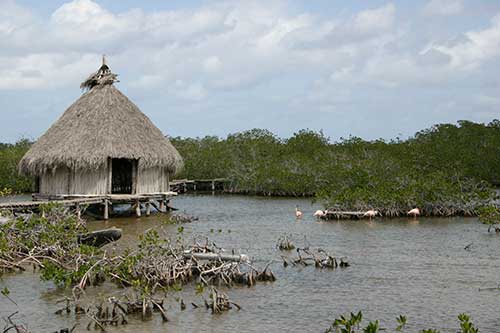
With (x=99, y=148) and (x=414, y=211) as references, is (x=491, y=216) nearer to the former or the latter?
(x=414, y=211)

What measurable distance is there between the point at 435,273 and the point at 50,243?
758cm

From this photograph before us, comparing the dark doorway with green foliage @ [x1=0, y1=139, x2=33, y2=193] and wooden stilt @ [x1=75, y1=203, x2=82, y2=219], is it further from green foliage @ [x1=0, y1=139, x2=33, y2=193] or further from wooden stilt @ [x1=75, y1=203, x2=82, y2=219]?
green foliage @ [x1=0, y1=139, x2=33, y2=193]

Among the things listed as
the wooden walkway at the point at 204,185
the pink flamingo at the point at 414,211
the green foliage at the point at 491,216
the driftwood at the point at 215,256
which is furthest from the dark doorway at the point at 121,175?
the driftwood at the point at 215,256

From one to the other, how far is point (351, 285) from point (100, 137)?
1303 cm

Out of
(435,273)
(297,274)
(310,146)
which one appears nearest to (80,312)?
(297,274)

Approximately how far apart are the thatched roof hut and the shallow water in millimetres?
2511

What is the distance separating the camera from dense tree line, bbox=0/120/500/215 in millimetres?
23203

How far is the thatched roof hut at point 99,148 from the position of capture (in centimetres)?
2297

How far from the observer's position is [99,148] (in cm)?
2289

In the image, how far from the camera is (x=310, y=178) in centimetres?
3528

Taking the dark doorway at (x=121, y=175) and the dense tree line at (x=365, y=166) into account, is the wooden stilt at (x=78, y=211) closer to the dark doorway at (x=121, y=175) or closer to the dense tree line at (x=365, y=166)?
the dark doorway at (x=121, y=175)

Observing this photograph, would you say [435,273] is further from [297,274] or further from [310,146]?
[310,146]

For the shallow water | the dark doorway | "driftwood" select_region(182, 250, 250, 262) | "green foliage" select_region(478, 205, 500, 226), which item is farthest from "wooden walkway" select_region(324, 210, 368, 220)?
"driftwood" select_region(182, 250, 250, 262)

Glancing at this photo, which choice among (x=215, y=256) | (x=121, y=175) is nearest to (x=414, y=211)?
(x=121, y=175)
